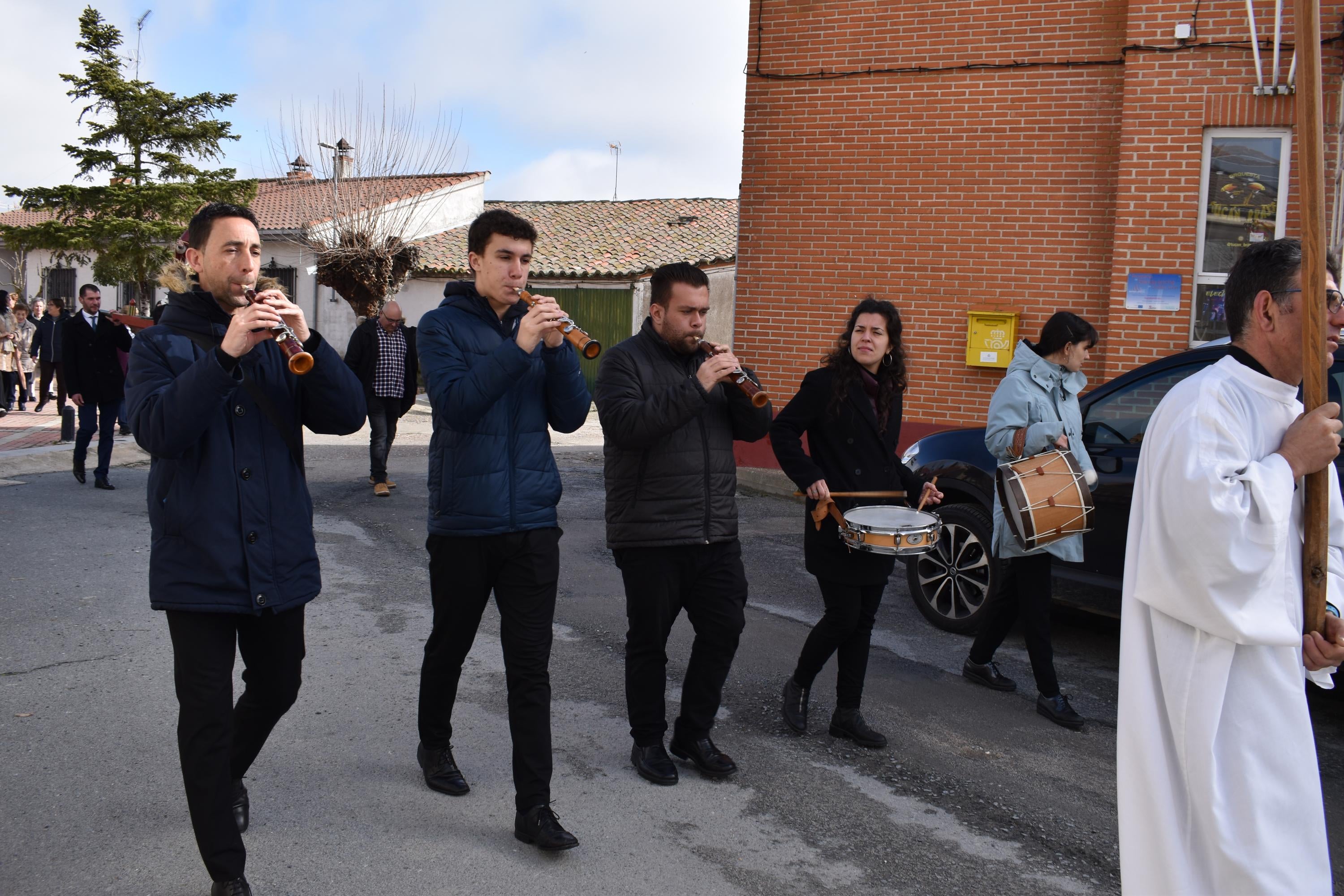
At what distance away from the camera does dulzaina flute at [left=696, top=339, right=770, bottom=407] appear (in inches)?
162

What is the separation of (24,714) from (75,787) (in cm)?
89

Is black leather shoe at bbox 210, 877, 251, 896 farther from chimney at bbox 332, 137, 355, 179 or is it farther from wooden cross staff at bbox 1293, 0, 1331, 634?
chimney at bbox 332, 137, 355, 179

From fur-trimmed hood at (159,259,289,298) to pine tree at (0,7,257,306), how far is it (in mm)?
28736

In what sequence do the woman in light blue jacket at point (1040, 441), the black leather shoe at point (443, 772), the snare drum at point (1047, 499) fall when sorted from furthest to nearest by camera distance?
the woman in light blue jacket at point (1040, 441) < the snare drum at point (1047, 499) < the black leather shoe at point (443, 772)

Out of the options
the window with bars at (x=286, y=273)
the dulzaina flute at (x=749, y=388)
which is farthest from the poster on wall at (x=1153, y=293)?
the window with bars at (x=286, y=273)

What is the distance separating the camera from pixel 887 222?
11297 mm

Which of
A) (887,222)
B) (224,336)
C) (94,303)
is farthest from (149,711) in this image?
(887,222)

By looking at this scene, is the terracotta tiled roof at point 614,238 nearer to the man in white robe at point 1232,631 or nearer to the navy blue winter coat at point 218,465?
the navy blue winter coat at point 218,465

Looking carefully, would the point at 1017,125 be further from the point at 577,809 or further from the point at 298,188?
the point at 298,188

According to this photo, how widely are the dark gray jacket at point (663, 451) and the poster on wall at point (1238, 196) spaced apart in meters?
7.39

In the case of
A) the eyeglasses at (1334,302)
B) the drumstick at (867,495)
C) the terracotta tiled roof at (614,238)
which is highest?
the terracotta tiled roof at (614,238)

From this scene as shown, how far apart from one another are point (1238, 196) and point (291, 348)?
30.9 feet

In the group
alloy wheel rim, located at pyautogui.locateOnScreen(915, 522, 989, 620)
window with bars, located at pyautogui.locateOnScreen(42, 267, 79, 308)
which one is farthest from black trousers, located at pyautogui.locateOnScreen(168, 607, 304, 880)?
window with bars, located at pyautogui.locateOnScreen(42, 267, 79, 308)

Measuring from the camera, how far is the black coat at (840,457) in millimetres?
4727
